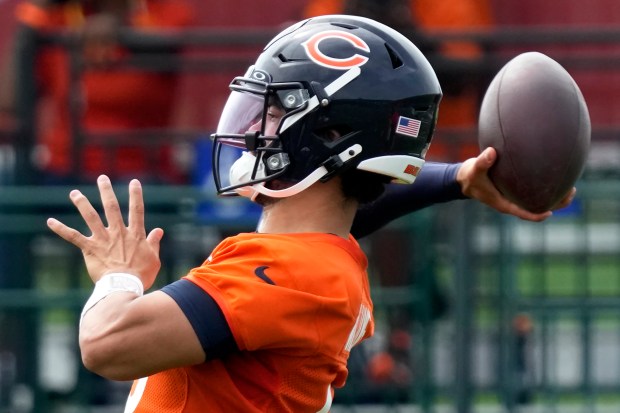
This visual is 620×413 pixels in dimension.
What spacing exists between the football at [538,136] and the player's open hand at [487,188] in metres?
0.02

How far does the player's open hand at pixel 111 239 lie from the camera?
316 centimetres

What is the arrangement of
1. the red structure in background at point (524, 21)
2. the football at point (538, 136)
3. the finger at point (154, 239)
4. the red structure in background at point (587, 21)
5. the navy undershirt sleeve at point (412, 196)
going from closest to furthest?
the finger at point (154, 239) < the football at point (538, 136) < the navy undershirt sleeve at point (412, 196) < the red structure in background at point (524, 21) < the red structure in background at point (587, 21)

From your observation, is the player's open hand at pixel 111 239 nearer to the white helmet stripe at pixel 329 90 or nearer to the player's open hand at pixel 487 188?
the white helmet stripe at pixel 329 90

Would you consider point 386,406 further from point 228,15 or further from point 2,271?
point 228,15

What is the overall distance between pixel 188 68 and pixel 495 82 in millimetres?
3824

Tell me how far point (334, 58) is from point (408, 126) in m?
0.25

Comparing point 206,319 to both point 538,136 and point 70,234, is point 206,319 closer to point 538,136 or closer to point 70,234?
point 70,234

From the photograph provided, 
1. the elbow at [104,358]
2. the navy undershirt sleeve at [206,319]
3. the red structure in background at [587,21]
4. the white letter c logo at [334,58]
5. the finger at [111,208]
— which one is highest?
the white letter c logo at [334,58]

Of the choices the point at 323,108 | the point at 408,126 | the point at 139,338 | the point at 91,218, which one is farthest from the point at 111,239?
the point at 408,126

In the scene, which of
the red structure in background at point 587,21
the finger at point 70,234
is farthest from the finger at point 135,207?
the red structure in background at point 587,21

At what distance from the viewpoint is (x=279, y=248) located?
3.14m

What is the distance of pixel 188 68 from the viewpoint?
7.32m

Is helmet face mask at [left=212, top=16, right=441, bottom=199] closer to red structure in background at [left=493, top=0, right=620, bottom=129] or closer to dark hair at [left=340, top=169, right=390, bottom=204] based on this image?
dark hair at [left=340, top=169, right=390, bottom=204]

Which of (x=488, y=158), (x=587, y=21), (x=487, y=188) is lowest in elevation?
(x=587, y=21)
